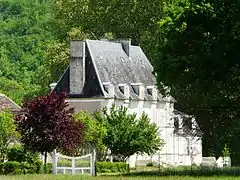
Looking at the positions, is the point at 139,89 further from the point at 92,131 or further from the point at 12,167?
the point at 12,167

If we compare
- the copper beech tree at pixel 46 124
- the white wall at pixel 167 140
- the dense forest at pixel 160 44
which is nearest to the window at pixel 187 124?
the dense forest at pixel 160 44

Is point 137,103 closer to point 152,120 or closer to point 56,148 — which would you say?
point 152,120

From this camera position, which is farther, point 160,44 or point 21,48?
point 21,48

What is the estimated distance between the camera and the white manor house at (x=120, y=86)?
72.9 metres

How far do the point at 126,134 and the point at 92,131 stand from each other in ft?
14.8

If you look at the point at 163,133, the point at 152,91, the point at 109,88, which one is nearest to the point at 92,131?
the point at 109,88

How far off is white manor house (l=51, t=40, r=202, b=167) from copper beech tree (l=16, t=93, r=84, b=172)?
2523 cm

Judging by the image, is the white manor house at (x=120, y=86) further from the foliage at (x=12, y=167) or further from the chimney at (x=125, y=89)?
the foliage at (x=12, y=167)

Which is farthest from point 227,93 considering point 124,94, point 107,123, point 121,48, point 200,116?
point 121,48

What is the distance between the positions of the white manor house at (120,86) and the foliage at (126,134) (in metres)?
2.63

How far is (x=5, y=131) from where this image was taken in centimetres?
5812

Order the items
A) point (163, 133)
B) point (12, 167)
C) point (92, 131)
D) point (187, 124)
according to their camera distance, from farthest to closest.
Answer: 1. point (163, 133)
2. point (92, 131)
3. point (12, 167)
4. point (187, 124)

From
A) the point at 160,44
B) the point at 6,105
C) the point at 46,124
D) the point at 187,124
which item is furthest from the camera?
the point at 6,105

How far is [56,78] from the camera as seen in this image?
277 ft
